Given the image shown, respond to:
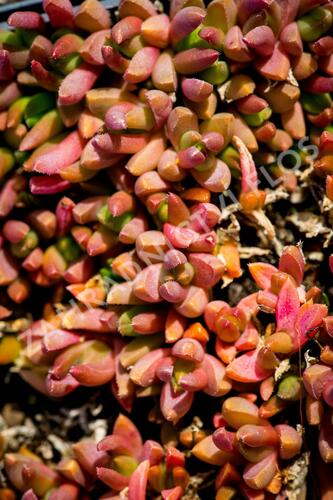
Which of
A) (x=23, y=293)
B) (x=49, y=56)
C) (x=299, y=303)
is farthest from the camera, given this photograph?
(x=23, y=293)

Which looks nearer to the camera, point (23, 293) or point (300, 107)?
point (300, 107)

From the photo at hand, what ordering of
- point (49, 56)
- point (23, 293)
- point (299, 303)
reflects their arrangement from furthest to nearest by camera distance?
point (23, 293), point (49, 56), point (299, 303)

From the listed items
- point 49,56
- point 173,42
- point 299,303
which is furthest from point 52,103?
point 299,303

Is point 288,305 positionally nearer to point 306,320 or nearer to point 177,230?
point 306,320

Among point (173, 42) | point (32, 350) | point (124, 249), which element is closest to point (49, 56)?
point (173, 42)

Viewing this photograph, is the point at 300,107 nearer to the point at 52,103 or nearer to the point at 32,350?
the point at 52,103

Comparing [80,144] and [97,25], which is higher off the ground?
[97,25]

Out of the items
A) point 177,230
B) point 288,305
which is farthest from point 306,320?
point 177,230

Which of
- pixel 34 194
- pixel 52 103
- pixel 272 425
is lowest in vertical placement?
pixel 272 425
